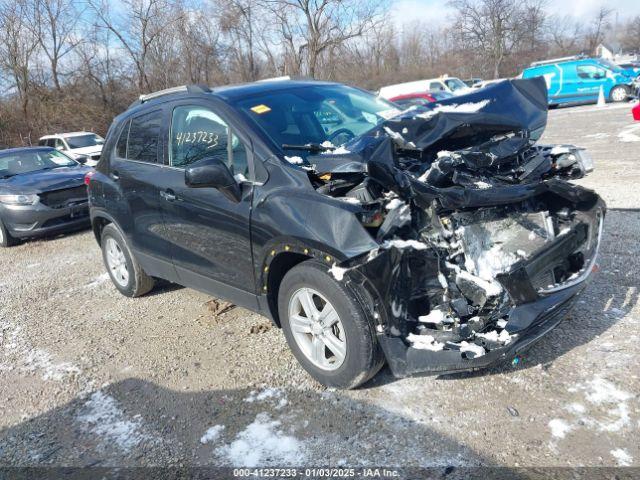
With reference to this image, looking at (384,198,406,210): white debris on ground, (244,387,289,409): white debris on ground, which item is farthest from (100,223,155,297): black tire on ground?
(384,198,406,210): white debris on ground

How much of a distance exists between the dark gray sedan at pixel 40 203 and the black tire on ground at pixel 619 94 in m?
20.0

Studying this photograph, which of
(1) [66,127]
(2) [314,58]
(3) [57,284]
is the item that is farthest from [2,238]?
(2) [314,58]

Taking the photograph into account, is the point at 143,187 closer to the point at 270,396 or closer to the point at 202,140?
the point at 202,140

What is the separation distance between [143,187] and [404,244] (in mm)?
2661

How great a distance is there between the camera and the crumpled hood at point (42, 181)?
27.9 feet

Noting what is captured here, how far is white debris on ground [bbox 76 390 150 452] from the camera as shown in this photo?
10.5 ft

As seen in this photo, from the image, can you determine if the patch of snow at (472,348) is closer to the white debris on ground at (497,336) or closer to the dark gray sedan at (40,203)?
the white debris on ground at (497,336)

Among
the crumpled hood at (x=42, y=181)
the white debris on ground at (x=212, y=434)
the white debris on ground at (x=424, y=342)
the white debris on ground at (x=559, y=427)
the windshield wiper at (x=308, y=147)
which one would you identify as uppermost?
the windshield wiper at (x=308, y=147)

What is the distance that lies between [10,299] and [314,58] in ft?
99.6

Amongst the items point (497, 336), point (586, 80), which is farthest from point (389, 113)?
point (586, 80)

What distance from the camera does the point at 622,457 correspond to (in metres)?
2.54

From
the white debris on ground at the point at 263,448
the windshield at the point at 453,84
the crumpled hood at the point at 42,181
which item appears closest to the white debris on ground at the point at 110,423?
the white debris on ground at the point at 263,448

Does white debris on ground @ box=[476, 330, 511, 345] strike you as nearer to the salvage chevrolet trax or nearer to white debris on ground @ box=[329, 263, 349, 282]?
the salvage chevrolet trax

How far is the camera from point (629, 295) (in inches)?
162
